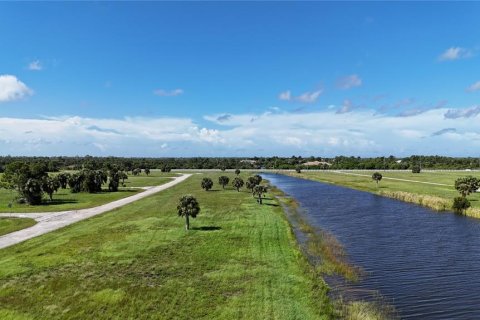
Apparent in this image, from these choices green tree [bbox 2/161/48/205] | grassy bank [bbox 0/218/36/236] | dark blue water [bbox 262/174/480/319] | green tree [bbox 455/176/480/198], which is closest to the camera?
dark blue water [bbox 262/174/480/319]

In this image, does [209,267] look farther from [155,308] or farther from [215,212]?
[215,212]

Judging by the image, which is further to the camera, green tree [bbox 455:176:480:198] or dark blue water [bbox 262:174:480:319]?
green tree [bbox 455:176:480:198]

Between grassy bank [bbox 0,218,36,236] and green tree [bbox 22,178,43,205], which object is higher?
green tree [bbox 22,178,43,205]

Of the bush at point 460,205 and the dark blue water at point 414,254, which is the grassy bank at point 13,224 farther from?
the bush at point 460,205

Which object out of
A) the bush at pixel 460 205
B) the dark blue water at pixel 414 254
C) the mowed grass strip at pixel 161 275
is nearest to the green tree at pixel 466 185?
the dark blue water at pixel 414 254

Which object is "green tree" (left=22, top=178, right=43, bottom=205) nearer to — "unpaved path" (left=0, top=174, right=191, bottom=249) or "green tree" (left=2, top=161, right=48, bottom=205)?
"green tree" (left=2, top=161, right=48, bottom=205)

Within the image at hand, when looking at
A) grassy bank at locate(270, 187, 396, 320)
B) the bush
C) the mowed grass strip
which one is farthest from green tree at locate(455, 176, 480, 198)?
the mowed grass strip

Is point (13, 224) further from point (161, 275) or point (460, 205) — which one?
point (460, 205)

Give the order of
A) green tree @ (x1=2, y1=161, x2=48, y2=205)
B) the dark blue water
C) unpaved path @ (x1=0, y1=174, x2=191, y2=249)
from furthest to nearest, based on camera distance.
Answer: green tree @ (x1=2, y1=161, x2=48, y2=205), unpaved path @ (x1=0, y1=174, x2=191, y2=249), the dark blue water
